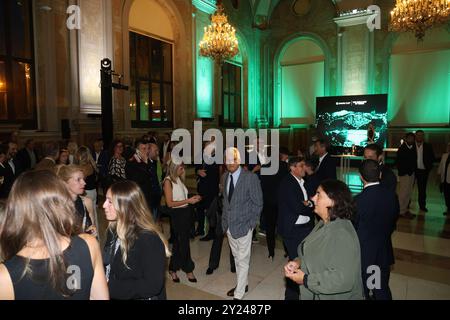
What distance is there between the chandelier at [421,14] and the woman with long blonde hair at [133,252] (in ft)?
32.6

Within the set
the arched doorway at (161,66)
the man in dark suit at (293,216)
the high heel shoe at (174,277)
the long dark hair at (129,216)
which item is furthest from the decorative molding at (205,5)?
the long dark hair at (129,216)

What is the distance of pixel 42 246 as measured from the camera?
1.27 meters

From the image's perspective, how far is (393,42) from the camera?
44.9ft

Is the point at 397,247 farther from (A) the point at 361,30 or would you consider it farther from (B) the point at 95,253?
(A) the point at 361,30

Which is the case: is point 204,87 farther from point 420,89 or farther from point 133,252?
point 133,252

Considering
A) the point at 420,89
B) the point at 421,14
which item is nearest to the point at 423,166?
the point at 421,14

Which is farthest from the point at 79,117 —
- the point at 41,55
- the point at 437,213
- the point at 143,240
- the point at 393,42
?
the point at 393,42

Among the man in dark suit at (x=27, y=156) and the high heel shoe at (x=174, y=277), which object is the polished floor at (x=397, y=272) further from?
the man in dark suit at (x=27, y=156)

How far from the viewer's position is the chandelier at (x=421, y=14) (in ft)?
27.9

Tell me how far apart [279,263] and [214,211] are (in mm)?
1154

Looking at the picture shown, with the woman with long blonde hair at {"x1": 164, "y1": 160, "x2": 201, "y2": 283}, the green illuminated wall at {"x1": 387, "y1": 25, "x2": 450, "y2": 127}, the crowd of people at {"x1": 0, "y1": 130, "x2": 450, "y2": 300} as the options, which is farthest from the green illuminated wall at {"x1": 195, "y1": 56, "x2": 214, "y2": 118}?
the woman with long blonde hair at {"x1": 164, "y1": 160, "x2": 201, "y2": 283}

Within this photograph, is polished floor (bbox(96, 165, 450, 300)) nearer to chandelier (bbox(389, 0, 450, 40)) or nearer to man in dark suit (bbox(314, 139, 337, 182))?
man in dark suit (bbox(314, 139, 337, 182))

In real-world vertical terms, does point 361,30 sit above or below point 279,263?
above

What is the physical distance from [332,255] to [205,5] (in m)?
13.3
